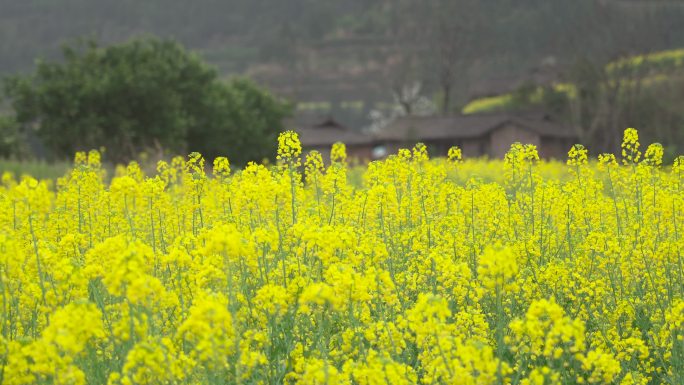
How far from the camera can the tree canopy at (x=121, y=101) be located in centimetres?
3017

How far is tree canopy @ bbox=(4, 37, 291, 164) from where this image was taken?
30172 millimetres

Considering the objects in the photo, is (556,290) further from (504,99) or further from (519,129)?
(504,99)

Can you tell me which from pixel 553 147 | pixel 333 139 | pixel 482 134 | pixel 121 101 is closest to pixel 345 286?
pixel 121 101

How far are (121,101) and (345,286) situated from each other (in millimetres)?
27991

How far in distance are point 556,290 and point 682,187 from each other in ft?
9.53

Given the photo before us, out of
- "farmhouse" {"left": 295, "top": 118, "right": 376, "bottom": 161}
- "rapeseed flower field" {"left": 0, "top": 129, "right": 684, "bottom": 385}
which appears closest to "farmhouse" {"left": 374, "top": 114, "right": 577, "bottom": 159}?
"farmhouse" {"left": 295, "top": 118, "right": 376, "bottom": 161}

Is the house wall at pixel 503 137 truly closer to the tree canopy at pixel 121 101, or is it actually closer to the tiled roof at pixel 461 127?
the tiled roof at pixel 461 127

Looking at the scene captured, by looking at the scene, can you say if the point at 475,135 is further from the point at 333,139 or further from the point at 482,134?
the point at 333,139

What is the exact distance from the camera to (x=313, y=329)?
577 cm

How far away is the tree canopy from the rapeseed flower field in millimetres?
21378

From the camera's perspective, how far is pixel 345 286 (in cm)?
423

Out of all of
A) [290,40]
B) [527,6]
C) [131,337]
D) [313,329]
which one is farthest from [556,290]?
[290,40]

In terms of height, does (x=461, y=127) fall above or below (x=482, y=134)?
above

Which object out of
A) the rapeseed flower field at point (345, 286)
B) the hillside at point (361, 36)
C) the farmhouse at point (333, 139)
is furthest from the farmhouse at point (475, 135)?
the rapeseed flower field at point (345, 286)
